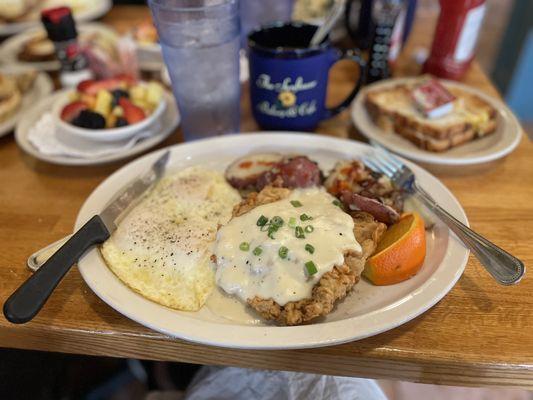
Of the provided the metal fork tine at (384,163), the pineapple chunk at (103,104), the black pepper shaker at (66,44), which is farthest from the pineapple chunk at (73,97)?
the metal fork tine at (384,163)

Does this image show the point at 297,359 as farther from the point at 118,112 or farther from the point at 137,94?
the point at 137,94

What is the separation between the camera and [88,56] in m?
1.82

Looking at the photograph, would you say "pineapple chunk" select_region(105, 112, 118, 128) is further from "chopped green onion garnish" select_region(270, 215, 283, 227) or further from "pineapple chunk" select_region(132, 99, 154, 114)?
"chopped green onion garnish" select_region(270, 215, 283, 227)

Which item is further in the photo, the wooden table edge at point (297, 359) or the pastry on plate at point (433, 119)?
the pastry on plate at point (433, 119)

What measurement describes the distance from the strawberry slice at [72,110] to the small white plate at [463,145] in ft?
3.17

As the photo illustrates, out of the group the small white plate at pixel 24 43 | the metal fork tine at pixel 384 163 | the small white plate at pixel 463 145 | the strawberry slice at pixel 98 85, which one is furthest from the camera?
the small white plate at pixel 24 43

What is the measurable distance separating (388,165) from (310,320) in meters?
0.54

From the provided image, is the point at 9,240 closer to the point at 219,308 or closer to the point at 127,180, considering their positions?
the point at 127,180

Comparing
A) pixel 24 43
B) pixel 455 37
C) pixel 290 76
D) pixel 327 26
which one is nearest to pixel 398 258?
pixel 290 76

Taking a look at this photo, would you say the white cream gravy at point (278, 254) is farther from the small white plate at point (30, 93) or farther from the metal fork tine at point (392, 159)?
the small white plate at point (30, 93)

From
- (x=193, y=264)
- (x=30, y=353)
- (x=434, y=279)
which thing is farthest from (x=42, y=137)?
(x=434, y=279)

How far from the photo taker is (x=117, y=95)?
1.53m

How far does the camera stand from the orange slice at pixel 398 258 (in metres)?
0.92

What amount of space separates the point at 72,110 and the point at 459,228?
1.28 metres
